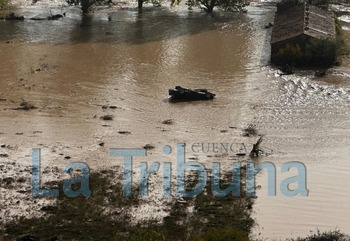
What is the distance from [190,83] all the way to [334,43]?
779cm

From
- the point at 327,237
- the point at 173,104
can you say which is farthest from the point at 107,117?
the point at 327,237

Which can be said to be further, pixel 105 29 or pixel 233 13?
pixel 233 13

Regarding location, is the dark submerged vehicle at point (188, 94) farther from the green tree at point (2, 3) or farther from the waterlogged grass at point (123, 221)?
the green tree at point (2, 3)

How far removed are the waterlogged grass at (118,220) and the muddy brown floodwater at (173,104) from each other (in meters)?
0.78

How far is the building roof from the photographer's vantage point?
3138 cm

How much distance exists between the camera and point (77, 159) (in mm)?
19094

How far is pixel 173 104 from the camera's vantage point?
24938mm

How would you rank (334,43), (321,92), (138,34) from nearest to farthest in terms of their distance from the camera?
→ (321,92)
(334,43)
(138,34)

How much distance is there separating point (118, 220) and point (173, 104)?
1037cm

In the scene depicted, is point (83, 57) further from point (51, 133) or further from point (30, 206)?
point (30, 206)

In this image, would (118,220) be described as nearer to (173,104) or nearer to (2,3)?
(173,104)

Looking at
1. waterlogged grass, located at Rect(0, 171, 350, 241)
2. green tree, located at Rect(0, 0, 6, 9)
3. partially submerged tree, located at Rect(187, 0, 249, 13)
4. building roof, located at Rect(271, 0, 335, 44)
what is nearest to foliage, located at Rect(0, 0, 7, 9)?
green tree, located at Rect(0, 0, 6, 9)

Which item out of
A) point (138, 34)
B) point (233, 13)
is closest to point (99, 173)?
point (138, 34)

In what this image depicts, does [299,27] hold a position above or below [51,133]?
A: above
